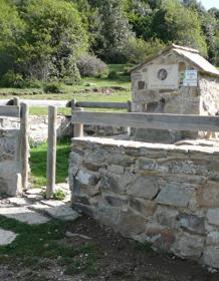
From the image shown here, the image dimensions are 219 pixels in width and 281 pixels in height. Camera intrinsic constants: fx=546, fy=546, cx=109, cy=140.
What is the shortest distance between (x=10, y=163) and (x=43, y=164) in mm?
1919

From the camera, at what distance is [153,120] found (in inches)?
238

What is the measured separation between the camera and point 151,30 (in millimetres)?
48844

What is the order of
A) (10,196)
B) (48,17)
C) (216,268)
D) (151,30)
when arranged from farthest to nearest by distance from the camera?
1. (151,30)
2. (48,17)
3. (10,196)
4. (216,268)

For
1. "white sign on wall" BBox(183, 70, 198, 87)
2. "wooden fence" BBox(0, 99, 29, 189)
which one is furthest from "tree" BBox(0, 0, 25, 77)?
"wooden fence" BBox(0, 99, 29, 189)

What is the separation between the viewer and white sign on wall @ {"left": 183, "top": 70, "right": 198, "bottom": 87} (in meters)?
9.45

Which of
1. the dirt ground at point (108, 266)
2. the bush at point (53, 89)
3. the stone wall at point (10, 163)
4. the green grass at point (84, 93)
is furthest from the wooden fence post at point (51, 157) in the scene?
the bush at point (53, 89)

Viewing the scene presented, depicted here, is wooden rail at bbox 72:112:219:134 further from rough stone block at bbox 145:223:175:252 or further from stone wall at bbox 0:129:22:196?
stone wall at bbox 0:129:22:196

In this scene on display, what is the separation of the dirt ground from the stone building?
3.95 meters

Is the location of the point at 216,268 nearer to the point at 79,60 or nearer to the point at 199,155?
the point at 199,155

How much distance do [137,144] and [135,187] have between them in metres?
0.49

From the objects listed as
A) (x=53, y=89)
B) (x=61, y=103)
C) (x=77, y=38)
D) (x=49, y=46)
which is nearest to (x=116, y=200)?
(x=61, y=103)

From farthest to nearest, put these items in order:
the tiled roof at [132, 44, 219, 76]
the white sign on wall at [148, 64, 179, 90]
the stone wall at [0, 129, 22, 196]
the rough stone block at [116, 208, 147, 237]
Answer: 1. the white sign on wall at [148, 64, 179, 90]
2. the tiled roof at [132, 44, 219, 76]
3. the stone wall at [0, 129, 22, 196]
4. the rough stone block at [116, 208, 147, 237]

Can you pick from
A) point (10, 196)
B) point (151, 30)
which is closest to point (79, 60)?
point (151, 30)

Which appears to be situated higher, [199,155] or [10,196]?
[199,155]
